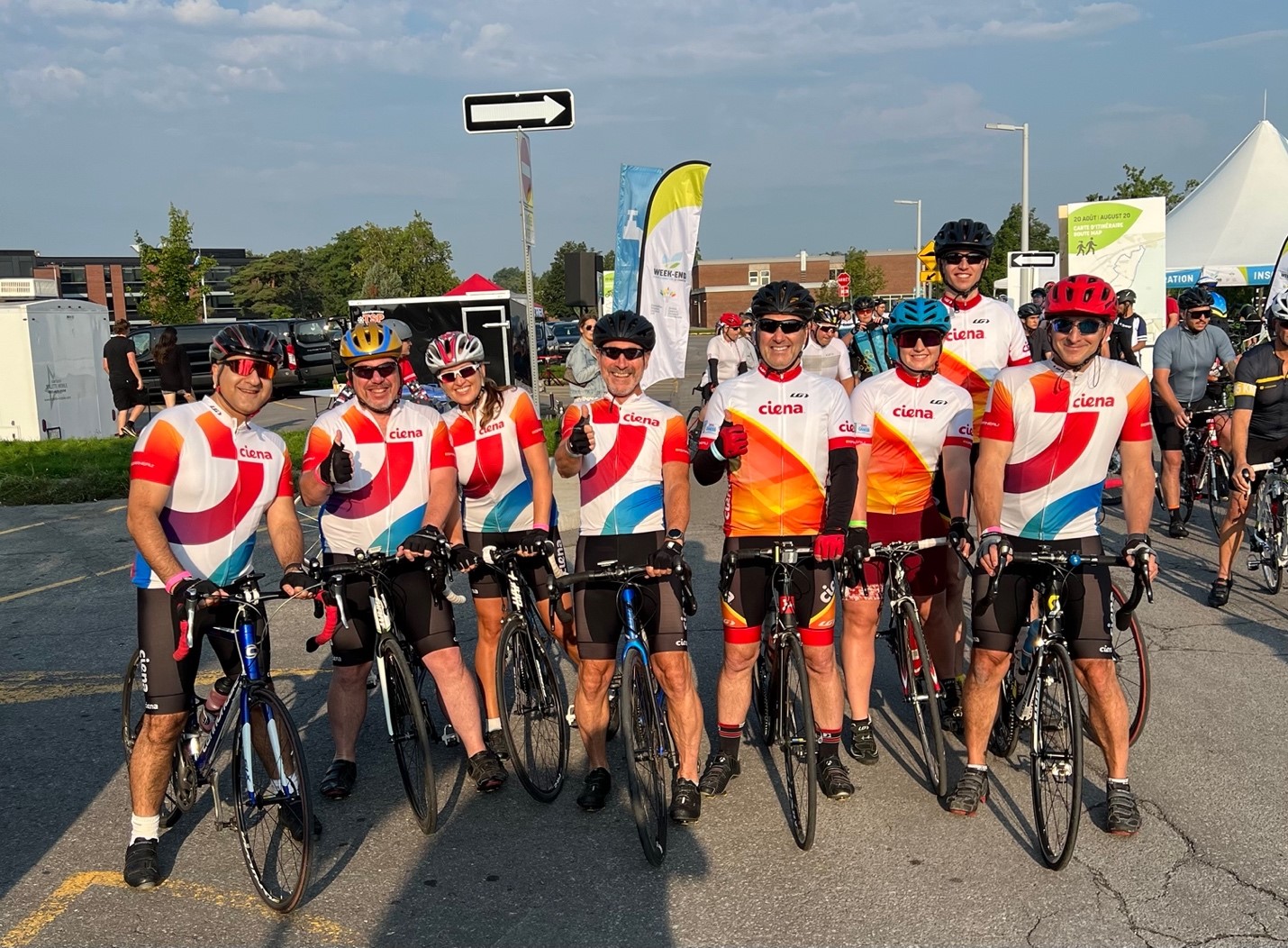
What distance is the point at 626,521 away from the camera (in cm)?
516

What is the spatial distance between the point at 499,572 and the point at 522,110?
465 cm

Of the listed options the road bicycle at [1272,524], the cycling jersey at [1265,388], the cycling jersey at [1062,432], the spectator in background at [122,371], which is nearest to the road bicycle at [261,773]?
the cycling jersey at [1062,432]

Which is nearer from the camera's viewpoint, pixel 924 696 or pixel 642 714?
pixel 642 714

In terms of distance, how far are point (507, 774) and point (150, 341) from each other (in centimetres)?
2937

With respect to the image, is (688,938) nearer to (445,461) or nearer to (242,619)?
(242,619)

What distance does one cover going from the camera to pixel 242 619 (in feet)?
14.5

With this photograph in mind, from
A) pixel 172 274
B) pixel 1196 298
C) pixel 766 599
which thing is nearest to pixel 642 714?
pixel 766 599

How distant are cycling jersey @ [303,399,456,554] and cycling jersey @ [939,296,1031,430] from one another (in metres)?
3.09

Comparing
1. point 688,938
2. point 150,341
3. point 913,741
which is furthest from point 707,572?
point 150,341

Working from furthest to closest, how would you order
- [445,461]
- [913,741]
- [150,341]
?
1. [150,341]
2. [913,741]
3. [445,461]

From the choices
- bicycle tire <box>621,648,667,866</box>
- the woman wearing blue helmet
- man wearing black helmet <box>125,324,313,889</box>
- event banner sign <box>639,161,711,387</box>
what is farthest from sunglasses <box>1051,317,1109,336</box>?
event banner sign <box>639,161,711,387</box>

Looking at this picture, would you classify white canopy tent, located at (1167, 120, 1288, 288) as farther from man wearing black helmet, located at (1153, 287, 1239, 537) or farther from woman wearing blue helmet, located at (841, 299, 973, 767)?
woman wearing blue helmet, located at (841, 299, 973, 767)

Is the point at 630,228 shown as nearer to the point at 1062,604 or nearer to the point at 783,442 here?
the point at 783,442

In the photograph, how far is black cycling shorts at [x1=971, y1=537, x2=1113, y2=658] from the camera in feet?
15.1
